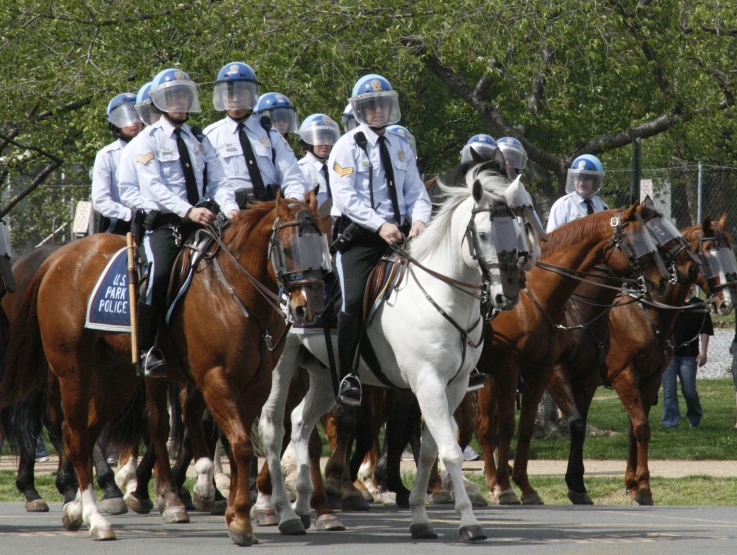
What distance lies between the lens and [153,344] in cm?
871

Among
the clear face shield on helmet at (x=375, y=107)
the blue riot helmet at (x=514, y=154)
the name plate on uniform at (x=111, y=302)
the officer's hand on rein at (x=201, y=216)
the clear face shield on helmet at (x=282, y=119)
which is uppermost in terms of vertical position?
the clear face shield on helmet at (x=282, y=119)

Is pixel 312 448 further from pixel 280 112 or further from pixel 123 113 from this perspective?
pixel 123 113

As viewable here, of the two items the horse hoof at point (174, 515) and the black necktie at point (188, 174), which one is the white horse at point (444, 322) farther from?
the black necktie at point (188, 174)

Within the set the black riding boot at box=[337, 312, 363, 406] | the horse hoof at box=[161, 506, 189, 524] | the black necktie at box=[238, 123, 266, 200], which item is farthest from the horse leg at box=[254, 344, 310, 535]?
the black necktie at box=[238, 123, 266, 200]

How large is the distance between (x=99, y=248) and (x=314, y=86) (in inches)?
284

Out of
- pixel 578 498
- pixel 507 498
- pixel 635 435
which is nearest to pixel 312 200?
pixel 507 498

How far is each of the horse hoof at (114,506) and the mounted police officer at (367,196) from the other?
2.79 m

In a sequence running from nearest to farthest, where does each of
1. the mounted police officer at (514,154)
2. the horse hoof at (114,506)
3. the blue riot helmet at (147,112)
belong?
the blue riot helmet at (147,112) < the horse hoof at (114,506) < the mounted police officer at (514,154)

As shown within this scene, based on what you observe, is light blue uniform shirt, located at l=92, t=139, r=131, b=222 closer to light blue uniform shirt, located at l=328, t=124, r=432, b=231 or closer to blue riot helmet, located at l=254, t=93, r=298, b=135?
blue riot helmet, located at l=254, t=93, r=298, b=135

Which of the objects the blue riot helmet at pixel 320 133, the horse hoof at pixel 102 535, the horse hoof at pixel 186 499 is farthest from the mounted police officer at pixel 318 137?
the horse hoof at pixel 102 535

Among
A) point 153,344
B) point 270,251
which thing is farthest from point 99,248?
point 270,251

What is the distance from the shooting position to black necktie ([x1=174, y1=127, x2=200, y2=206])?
29.9ft

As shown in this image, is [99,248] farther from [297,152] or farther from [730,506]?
[297,152]

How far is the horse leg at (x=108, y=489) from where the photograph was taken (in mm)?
10698
